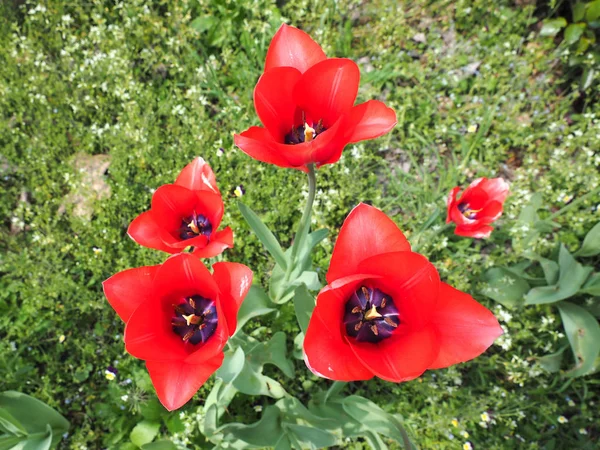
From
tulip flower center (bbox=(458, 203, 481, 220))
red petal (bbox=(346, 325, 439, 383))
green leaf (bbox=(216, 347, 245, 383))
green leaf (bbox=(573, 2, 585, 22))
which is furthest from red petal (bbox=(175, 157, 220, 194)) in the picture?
green leaf (bbox=(573, 2, 585, 22))

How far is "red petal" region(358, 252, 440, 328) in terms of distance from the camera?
987mm

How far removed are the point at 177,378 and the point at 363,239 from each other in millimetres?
658

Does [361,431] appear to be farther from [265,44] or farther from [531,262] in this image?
[265,44]

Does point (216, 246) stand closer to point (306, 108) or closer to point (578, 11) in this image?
point (306, 108)

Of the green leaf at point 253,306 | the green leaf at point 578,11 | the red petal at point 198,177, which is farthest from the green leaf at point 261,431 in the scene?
the green leaf at point 578,11

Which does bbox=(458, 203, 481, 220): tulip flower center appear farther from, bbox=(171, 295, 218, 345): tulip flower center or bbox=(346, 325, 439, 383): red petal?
bbox=(171, 295, 218, 345): tulip flower center

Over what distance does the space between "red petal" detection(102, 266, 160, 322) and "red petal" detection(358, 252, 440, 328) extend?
631mm

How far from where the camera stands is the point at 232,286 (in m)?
1.20

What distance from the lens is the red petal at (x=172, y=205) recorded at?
1.56 m

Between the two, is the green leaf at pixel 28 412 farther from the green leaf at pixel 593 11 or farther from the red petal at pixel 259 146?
the green leaf at pixel 593 11

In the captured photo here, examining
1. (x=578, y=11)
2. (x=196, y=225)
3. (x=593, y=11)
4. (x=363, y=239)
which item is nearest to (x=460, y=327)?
(x=363, y=239)

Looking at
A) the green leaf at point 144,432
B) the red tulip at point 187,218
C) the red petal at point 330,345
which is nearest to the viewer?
the red petal at point 330,345

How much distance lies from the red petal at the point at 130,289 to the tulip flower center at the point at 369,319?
23.6 inches

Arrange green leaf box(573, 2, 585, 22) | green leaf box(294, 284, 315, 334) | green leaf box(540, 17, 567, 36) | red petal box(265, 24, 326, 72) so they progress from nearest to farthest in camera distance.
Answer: red petal box(265, 24, 326, 72) → green leaf box(294, 284, 315, 334) → green leaf box(573, 2, 585, 22) → green leaf box(540, 17, 567, 36)
